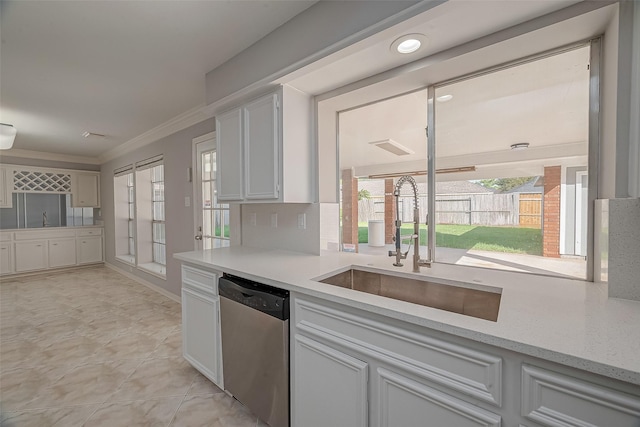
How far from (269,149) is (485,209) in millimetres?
1503

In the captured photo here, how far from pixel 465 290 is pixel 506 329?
0.53m

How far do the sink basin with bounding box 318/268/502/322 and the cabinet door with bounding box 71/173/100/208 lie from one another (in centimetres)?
650

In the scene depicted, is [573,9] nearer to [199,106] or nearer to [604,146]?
[604,146]

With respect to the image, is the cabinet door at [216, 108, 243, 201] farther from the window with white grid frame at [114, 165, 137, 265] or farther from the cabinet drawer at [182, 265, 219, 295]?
the window with white grid frame at [114, 165, 137, 265]

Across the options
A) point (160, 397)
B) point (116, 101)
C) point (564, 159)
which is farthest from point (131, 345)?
point (564, 159)

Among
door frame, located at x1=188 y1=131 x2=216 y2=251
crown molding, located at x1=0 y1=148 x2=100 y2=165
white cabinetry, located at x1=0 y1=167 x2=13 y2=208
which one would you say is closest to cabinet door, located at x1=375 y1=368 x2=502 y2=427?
door frame, located at x1=188 y1=131 x2=216 y2=251

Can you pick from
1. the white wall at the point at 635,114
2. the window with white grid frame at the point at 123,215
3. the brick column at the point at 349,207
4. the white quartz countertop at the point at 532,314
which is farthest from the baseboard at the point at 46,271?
the white wall at the point at 635,114

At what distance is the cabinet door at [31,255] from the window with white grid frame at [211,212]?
4308mm

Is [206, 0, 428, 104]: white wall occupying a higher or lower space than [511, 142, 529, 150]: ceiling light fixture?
higher

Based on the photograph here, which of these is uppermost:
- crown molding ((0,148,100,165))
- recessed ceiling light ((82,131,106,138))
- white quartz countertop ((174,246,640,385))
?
recessed ceiling light ((82,131,106,138))

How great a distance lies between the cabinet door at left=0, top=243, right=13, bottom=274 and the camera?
4.71 meters

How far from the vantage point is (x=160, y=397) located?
1.84 m

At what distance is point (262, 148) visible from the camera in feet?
6.27

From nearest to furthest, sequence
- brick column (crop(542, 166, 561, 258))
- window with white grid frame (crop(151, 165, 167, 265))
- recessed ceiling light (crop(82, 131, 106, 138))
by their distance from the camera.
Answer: brick column (crop(542, 166, 561, 258)) < recessed ceiling light (crop(82, 131, 106, 138)) < window with white grid frame (crop(151, 165, 167, 265))
